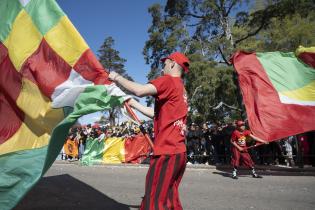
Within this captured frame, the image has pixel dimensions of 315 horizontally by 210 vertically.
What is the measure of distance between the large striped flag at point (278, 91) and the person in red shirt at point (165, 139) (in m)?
6.46

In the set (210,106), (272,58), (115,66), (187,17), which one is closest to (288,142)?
(272,58)

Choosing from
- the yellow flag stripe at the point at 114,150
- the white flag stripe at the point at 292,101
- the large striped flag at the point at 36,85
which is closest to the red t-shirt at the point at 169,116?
the large striped flag at the point at 36,85

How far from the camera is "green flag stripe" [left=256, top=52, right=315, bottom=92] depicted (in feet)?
34.1

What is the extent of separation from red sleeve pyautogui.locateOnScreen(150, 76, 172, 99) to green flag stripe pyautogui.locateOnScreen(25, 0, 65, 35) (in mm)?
1759

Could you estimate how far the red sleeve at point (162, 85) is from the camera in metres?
3.74

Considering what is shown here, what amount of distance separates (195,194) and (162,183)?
4.88 metres

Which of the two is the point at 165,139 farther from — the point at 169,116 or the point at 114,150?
the point at 114,150

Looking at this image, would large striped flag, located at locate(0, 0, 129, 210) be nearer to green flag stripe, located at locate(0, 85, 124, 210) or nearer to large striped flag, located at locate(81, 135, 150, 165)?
green flag stripe, located at locate(0, 85, 124, 210)

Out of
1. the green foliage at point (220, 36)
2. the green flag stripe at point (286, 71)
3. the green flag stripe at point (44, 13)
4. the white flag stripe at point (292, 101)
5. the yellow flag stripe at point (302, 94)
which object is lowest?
the green flag stripe at point (44, 13)

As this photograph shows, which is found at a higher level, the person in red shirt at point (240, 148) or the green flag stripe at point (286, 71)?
the green flag stripe at point (286, 71)

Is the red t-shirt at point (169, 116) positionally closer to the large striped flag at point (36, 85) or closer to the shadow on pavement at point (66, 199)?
the large striped flag at point (36, 85)

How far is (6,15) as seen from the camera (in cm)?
519

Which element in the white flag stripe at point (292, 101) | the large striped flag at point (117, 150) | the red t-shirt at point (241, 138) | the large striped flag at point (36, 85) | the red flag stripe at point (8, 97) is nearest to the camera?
the large striped flag at point (36, 85)

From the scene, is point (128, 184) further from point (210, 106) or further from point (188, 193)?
point (210, 106)
